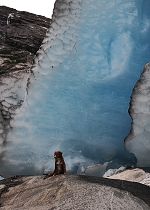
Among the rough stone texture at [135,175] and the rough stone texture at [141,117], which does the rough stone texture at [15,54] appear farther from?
the rough stone texture at [135,175]

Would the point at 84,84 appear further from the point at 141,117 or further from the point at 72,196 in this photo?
the point at 72,196

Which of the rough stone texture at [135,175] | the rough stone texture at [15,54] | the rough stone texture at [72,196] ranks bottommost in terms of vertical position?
the rough stone texture at [135,175]

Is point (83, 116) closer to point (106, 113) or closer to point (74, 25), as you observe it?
point (106, 113)

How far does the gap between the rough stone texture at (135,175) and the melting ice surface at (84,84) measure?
70.6 inches

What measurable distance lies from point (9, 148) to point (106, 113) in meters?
2.48

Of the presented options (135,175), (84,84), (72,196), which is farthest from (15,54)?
(72,196)

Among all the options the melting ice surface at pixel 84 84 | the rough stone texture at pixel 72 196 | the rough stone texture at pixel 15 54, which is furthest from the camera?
the rough stone texture at pixel 15 54

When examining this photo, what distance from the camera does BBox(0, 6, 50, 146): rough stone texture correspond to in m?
11.4

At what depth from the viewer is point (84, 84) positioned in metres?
10.6

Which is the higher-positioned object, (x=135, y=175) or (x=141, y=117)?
(x=141, y=117)

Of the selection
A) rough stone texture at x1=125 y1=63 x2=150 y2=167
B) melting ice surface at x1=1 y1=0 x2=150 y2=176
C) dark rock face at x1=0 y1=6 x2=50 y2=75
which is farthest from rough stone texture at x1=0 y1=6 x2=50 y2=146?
rough stone texture at x1=125 y1=63 x2=150 y2=167

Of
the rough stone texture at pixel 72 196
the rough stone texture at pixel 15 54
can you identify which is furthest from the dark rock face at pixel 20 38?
the rough stone texture at pixel 72 196

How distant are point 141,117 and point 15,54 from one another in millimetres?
7209

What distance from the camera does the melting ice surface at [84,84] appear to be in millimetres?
10461
